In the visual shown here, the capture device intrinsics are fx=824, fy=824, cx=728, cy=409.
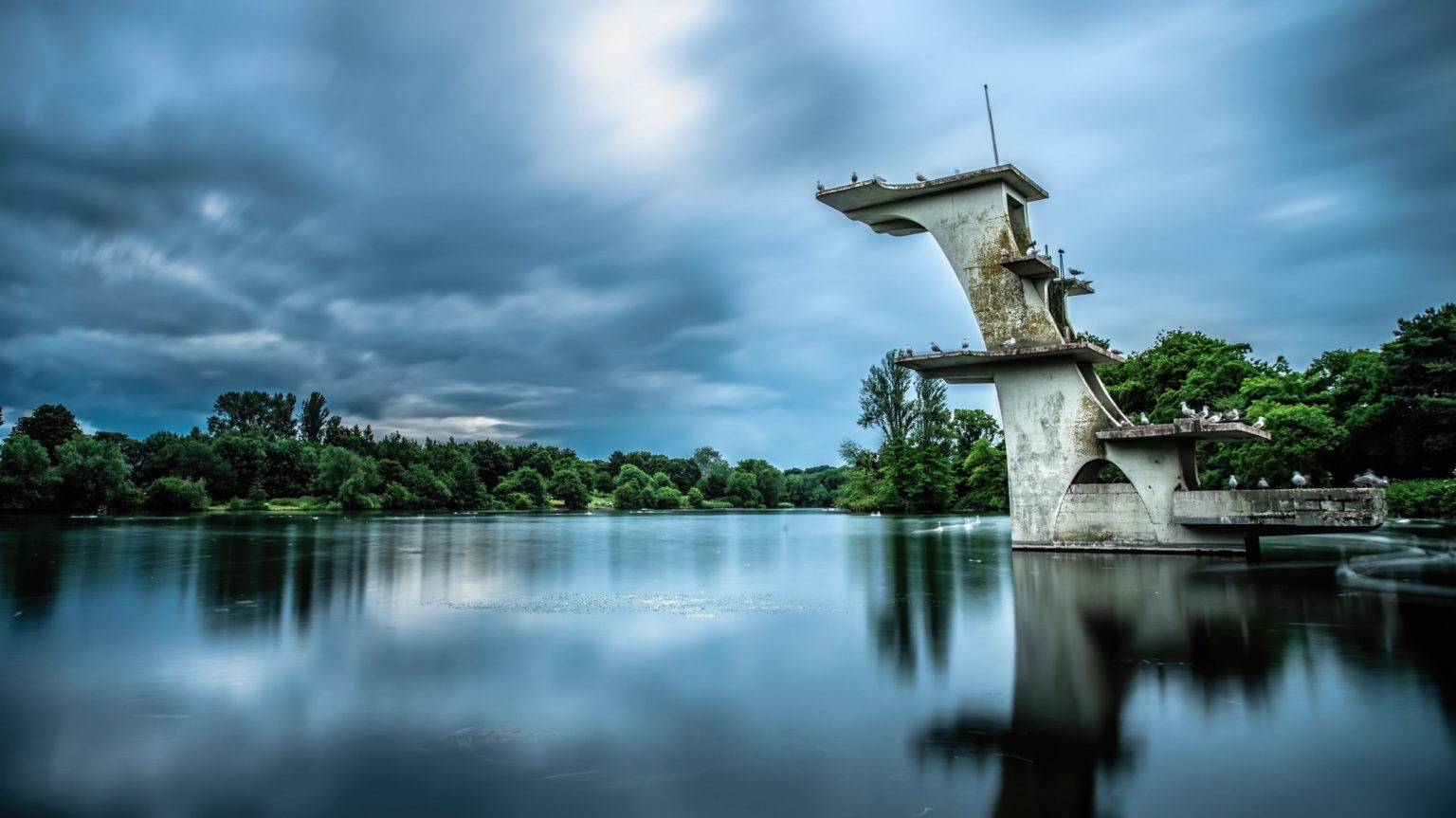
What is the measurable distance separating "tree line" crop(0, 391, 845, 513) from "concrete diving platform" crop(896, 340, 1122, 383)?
67533 mm

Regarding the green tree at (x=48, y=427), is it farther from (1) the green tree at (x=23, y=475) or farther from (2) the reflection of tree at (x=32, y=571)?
(2) the reflection of tree at (x=32, y=571)

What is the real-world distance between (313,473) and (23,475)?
29840mm

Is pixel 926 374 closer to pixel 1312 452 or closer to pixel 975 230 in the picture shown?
pixel 975 230

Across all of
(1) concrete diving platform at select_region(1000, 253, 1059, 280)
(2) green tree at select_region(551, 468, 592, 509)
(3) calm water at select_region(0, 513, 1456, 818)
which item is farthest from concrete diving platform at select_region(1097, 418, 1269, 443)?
(2) green tree at select_region(551, 468, 592, 509)

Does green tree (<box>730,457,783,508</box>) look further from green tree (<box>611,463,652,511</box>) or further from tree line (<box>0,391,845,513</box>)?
green tree (<box>611,463,652,511</box>)

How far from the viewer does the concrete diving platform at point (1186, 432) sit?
21.1 meters

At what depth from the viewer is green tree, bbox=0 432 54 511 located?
60.2 meters

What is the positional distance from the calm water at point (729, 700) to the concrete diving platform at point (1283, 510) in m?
2.59

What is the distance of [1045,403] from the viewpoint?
79.3 feet

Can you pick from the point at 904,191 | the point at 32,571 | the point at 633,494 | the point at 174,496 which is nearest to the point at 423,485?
the point at 174,496

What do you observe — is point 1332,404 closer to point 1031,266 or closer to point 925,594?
point 1031,266

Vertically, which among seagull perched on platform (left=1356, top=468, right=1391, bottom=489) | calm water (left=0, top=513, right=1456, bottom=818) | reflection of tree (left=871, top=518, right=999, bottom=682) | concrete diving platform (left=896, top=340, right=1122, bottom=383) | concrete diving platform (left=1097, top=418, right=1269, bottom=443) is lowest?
reflection of tree (left=871, top=518, right=999, bottom=682)

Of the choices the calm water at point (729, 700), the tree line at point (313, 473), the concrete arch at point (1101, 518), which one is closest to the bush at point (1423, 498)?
the concrete arch at point (1101, 518)

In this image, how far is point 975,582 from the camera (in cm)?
1747
